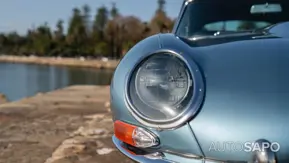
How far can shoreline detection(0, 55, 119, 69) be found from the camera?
204 feet

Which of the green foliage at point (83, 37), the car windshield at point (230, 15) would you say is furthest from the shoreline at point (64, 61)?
the car windshield at point (230, 15)

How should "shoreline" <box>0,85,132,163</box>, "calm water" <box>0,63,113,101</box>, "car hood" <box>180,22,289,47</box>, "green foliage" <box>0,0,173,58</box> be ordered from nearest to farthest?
1. "car hood" <box>180,22,289,47</box>
2. "shoreline" <box>0,85,132,163</box>
3. "calm water" <box>0,63,113,101</box>
4. "green foliage" <box>0,0,173,58</box>

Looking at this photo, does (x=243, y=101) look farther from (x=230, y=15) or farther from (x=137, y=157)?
(x=230, y=15)

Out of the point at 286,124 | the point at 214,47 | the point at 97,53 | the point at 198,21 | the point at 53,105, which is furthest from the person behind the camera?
the point at 97,53

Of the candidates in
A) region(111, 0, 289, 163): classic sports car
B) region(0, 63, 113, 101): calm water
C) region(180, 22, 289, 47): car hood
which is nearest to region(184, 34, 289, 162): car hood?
region(111, 0, 289, 163): classic sports car

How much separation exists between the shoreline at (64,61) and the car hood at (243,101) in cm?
5135

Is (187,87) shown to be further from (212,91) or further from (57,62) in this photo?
(57,62)

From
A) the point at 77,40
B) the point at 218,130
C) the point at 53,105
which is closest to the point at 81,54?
the point at 77,40

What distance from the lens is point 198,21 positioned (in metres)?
2.42

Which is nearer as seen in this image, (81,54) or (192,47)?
(192,47)

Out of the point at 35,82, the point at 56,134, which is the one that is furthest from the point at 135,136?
the point at 35,82

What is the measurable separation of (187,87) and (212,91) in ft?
0.30

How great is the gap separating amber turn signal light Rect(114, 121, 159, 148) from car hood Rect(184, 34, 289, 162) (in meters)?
0.16

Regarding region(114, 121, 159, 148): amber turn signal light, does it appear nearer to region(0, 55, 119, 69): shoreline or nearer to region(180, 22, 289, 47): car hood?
region(180, 22, 289, 47): car hood
